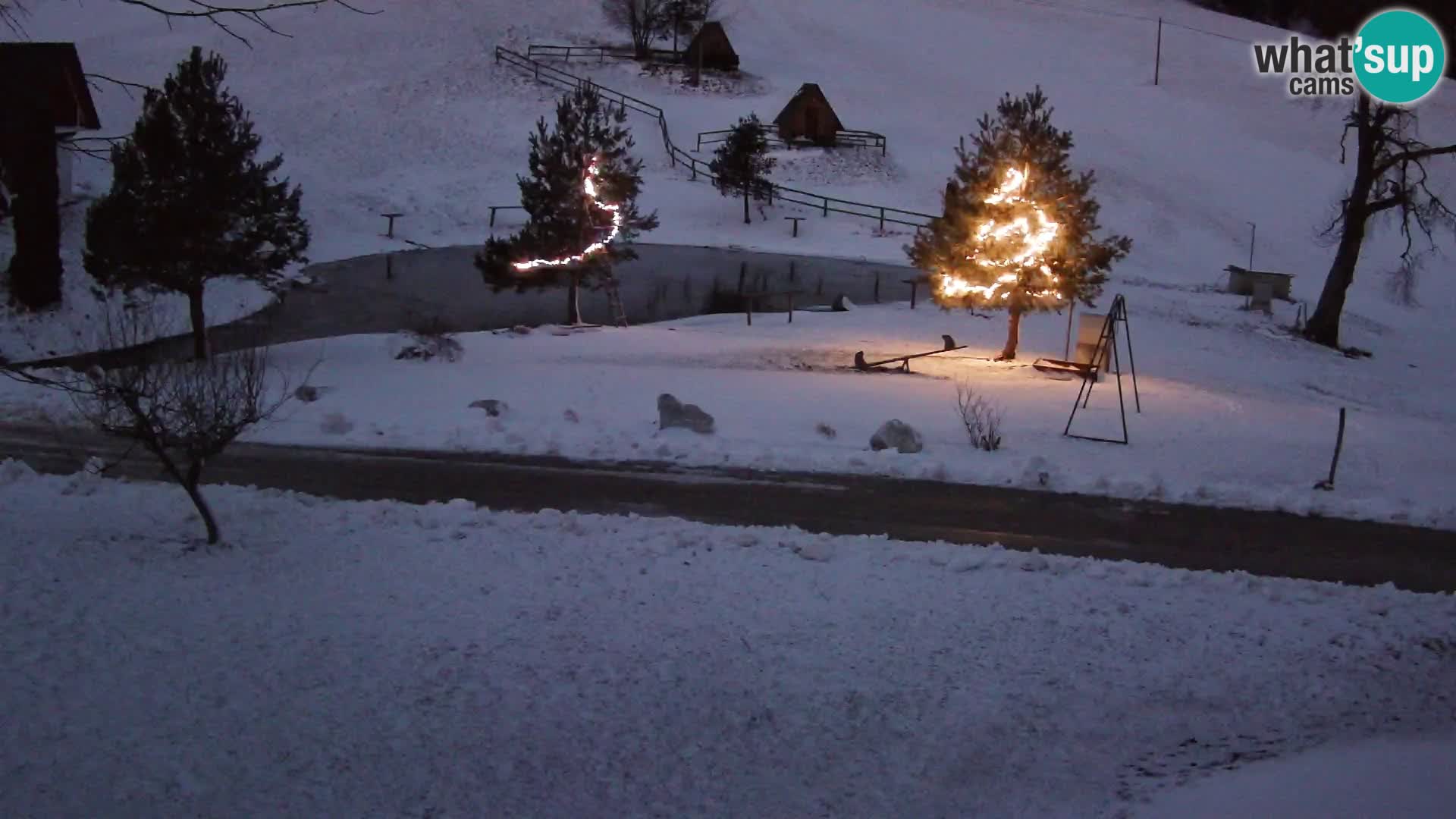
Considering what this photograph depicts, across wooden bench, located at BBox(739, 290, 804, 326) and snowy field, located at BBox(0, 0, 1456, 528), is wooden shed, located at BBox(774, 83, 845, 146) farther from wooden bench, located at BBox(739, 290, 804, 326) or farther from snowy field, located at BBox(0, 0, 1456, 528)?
wooden bench, located at BBox(739, 290, 804, 326)

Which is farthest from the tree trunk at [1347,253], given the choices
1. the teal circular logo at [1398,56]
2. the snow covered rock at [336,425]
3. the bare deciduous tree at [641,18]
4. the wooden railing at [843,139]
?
the bare deciduous tree at [641,18]

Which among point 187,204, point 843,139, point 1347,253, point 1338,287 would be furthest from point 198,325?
point 843,139

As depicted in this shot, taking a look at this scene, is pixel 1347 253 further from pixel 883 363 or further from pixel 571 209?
pixel 571 209

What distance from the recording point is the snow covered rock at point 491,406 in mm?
16094

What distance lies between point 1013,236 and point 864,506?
41.7 ft

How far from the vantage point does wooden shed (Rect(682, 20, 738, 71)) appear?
2591 inches

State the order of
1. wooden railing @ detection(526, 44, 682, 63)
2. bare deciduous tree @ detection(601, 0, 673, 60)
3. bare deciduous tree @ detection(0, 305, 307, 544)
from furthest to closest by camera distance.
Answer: bare deciduous tree @ detection(601, 0, 673, 60)
wooden railing @ detection(526, 44, 682, 63)
bare deciduous tree @ detection(0, 305, 307, 544)

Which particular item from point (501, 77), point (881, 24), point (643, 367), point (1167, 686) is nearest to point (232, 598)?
point (1167, 686)

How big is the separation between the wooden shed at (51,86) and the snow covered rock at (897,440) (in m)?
8.96

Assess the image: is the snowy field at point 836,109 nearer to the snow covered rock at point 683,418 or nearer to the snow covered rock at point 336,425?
the snow covered rock at point 336,425

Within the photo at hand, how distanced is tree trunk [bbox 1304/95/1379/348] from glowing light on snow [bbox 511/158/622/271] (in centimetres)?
1834

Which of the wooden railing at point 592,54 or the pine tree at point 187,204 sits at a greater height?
the wooden railing at point 592,54

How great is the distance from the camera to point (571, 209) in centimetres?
2723

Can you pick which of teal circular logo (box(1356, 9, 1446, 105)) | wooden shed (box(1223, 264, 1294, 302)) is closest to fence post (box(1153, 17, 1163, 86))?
teal circular logo (box(1356, 9, 1446, 105))
